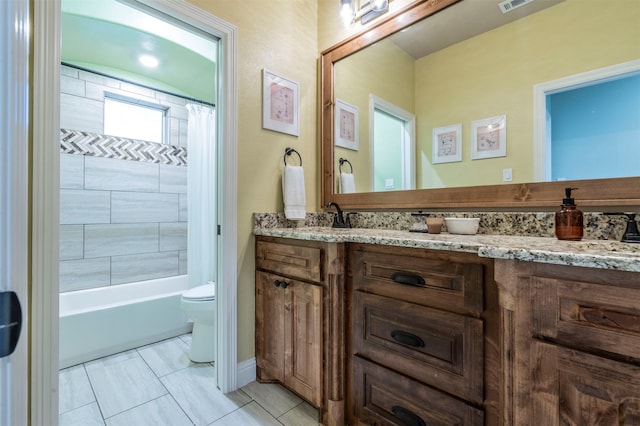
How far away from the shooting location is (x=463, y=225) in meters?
1.38

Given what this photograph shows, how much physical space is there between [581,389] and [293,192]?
5.02 ft

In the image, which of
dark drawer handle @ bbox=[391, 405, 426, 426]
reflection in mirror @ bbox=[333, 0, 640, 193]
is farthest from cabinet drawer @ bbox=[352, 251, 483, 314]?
reflection in mirror @ bbox=[333, 0, 640, 193]

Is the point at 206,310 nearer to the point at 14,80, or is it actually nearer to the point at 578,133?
the point at 14,80

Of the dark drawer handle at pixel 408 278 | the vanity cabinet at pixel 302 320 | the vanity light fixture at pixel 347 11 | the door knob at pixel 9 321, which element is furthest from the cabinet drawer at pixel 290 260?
the vanity light fixture at pixel 347 11

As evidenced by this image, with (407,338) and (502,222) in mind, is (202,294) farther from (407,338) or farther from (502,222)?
(502,222)

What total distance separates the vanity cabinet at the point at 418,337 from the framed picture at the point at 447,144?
0.71 metres

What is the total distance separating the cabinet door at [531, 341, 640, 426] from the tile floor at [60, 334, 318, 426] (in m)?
1.01

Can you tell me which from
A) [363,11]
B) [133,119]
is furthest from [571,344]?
[133,119]

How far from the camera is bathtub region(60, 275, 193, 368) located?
1884 mm

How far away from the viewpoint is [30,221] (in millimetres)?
1060

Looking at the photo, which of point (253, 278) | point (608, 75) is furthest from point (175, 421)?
point (608, 75)

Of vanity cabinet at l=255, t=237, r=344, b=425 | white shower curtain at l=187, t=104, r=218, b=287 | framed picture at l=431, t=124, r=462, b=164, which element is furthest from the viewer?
white shower curtain at l=187, t=104, r=218, b=287

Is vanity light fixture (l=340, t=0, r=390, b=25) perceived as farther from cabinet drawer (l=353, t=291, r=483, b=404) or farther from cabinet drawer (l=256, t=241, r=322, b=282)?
cabinet drawer (l=353, t=291, r=483, b=404)

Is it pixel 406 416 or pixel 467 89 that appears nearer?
pixel 406 416
